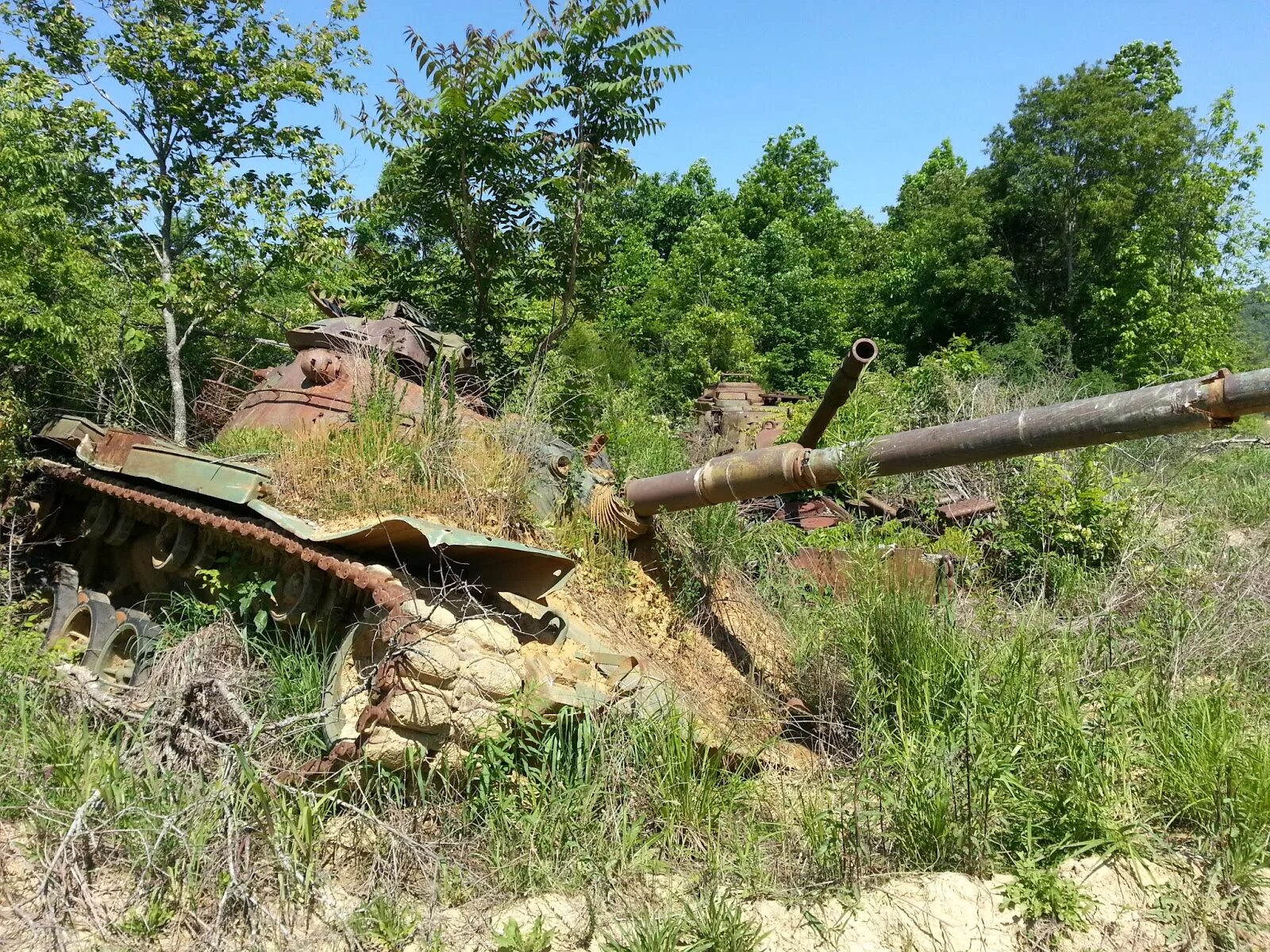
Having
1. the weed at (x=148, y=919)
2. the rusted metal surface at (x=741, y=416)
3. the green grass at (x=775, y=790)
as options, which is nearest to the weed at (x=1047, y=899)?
the green grass at (x=775, y=790)

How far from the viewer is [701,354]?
20.6m

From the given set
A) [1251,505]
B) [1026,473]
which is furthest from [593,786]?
[1251,505]

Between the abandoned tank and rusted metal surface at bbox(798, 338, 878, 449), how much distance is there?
1cm

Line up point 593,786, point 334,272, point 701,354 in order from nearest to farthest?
1. point 593,786
2. point 334,272
3. point 701,354

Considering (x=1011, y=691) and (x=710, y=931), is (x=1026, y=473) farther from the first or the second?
(x=710, y=931)

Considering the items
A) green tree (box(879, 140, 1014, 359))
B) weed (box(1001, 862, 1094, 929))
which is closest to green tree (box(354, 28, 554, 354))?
weed (box(1001, 862, 1094, 929))

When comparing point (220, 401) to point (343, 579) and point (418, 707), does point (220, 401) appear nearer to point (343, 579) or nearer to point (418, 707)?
point (343, 579)

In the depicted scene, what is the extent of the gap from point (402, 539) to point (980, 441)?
2.90 metres

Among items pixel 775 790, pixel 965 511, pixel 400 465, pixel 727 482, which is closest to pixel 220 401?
pixel 400 465

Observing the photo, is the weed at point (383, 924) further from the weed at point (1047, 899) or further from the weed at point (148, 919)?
the weed at point (1047, 899)

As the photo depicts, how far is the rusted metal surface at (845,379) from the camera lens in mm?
4488

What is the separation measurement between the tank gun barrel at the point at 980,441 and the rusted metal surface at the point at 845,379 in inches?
8.4

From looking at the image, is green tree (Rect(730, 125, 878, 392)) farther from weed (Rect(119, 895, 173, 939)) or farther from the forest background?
weed (Rect(119, 895, 173, 939))

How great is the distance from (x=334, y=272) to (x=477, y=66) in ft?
9.51
